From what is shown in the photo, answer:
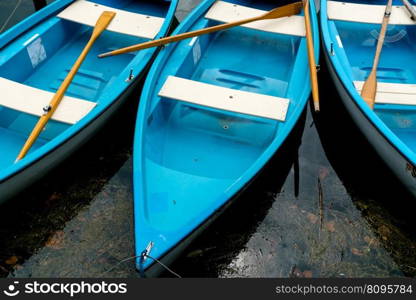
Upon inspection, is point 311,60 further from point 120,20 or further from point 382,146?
point 120,20

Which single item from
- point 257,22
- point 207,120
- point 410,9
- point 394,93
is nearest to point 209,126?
point 207,120

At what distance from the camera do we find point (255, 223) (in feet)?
13.9

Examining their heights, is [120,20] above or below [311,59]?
above

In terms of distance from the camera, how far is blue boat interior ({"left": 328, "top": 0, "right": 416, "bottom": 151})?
484cm

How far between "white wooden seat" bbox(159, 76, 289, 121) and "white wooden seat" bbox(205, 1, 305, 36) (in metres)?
1.73

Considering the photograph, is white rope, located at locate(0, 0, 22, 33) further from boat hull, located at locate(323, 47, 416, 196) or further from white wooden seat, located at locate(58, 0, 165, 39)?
boat hull, located at locate(323, 47, 416, 196)

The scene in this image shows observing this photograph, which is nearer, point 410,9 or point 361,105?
point 361,105

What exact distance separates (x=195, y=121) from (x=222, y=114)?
375 millimetres

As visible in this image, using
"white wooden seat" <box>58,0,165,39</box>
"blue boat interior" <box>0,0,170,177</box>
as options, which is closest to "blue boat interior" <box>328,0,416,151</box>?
"white wooden seat" <box>58,0,165,39</box>

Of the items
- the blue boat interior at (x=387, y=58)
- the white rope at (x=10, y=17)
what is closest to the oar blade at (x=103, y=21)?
the white rope at (x=10, y=17)

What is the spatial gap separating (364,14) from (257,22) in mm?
1768

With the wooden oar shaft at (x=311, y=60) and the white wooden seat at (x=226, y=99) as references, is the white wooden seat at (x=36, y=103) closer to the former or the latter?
the white wooden seat at (x=226, y=99)

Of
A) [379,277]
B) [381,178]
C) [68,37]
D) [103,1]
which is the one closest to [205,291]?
[379,277]

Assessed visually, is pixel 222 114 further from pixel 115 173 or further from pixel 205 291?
pixel 205 291
